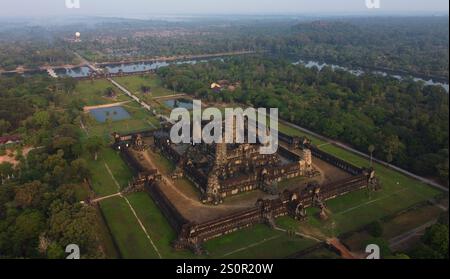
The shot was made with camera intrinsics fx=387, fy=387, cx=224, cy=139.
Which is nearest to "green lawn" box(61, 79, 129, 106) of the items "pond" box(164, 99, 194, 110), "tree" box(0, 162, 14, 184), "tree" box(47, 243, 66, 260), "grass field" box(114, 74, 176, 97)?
"grass field" box(114, 74, 176, 97)

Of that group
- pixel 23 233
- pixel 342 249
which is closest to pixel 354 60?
pixel 342 249

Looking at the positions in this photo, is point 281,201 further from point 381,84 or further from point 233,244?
point 381,84

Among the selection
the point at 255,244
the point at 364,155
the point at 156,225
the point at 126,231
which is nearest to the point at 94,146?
the point at 126,231

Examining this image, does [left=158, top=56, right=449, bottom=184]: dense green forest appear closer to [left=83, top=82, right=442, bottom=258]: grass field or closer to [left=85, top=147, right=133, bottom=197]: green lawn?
[left=83, top=82, right=442, bottom=258]: grass field

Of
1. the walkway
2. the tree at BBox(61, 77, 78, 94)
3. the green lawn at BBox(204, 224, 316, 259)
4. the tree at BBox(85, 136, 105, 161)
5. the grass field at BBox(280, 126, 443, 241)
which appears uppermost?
the tree at BBox(61, 77, 78, 94)

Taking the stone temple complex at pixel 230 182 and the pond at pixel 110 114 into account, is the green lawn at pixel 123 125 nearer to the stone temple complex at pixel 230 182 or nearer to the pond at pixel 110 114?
the pond at pixel 110 114

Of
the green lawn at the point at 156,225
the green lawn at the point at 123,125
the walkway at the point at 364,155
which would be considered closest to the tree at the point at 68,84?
the green lawn at the point at 123,125

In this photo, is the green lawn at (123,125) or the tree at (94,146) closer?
the tree at (94,146)
